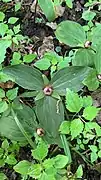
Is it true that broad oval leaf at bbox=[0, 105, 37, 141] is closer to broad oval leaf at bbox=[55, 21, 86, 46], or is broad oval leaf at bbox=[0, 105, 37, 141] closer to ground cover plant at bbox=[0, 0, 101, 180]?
ground cover plant at bbox=[0, 0, 101, 180]

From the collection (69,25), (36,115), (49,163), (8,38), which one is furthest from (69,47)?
(49,163)

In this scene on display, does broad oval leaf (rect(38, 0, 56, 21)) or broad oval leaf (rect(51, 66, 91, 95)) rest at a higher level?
broad oval leaf (rect(38, 0, 56, 21))

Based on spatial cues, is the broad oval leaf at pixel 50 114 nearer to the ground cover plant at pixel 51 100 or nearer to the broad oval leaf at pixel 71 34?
the ground cover plant at pixel 51 100

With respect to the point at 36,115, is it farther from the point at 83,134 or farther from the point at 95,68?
the point at 95,68

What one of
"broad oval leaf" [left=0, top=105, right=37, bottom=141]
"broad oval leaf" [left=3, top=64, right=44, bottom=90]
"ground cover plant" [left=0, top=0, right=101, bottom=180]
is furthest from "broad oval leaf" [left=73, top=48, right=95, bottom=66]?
"broad oval leaf" [left=0, top=105, right=37, bottom=141]

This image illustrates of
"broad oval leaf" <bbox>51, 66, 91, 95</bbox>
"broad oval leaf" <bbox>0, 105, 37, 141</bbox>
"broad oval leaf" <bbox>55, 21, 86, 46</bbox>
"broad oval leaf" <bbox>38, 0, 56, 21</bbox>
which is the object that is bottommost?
"broad oval leaf" <bbox>0, 105, 37, 141</bbox>

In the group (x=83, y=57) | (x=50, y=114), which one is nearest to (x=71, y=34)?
(x=83, y=57)

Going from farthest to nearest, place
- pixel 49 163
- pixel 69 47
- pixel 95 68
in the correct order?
pixel 69 47
pixel 95 68
pixel 49 163

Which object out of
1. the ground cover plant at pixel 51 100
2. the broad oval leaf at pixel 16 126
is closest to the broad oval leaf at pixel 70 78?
the ground cover plant at pixel 51 100
